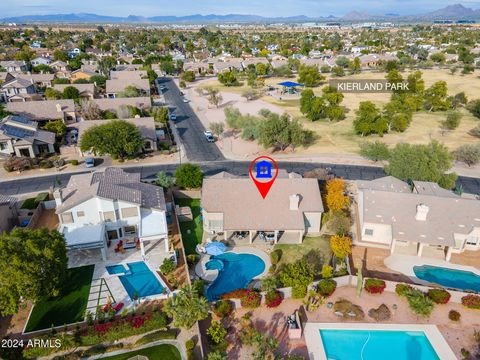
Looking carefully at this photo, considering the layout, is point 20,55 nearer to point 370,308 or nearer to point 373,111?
point 373,111

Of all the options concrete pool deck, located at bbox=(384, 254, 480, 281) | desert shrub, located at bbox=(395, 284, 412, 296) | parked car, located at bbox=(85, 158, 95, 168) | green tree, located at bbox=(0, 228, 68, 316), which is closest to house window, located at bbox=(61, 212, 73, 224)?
green tree, located at bbox=(0, 228, 68, 316)

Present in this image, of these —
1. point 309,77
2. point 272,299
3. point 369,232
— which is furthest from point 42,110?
point 309,77

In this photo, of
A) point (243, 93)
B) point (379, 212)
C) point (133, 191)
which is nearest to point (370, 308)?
point (379, 212)

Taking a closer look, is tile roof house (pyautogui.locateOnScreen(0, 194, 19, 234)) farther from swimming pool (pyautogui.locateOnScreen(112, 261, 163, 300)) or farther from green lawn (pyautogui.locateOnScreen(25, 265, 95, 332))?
swimming pool (pyautogui.locateOnScreen(112, 261, 163, 300))

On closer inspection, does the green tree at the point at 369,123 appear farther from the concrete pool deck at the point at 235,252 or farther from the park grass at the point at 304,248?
the concrete pool deck at the point at 235,252

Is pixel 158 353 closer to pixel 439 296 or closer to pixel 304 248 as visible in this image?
pixel 304 248

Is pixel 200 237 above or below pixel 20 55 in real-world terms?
below
